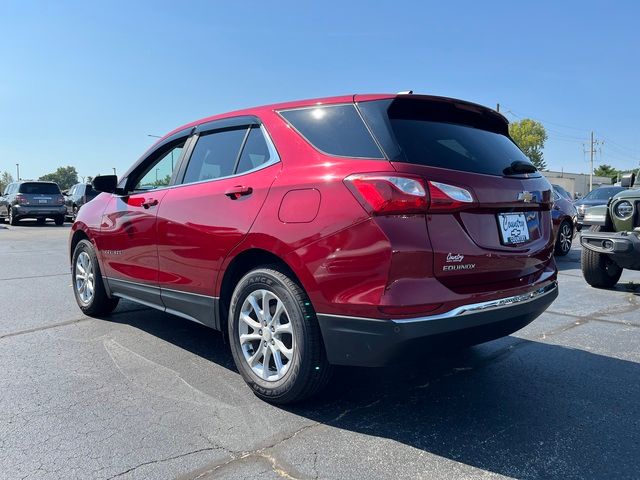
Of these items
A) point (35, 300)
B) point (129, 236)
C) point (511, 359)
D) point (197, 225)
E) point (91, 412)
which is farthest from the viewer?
point (35, 300)

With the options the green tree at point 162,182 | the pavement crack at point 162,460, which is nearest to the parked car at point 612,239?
the green tree at point 162,182

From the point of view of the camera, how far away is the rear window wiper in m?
3.19

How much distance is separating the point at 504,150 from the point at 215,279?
6.89ft

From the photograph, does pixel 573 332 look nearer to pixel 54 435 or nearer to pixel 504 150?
pixel 504 150

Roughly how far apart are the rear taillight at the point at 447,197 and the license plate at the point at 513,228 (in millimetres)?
340

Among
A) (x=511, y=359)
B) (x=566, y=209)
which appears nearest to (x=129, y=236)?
(x=511, y=359)

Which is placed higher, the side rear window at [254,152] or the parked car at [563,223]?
the side rear window at [254,152]

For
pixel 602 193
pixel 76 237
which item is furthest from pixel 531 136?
A: pixel 76 237

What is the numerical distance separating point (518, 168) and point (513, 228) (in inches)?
18.1

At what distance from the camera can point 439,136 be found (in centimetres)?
300

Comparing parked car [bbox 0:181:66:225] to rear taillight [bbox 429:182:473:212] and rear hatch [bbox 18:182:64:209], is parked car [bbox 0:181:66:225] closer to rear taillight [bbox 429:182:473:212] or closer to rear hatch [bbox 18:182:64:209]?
rear hatch [bbox 18:182:64:209]

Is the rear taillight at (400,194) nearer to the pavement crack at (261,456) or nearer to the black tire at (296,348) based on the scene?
the black tire at (296,348)

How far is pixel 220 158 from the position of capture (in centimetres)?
381

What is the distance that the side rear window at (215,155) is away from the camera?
3693 millimetres
